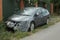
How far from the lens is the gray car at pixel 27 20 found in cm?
1385

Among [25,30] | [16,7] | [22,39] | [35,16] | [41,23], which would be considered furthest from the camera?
[16,7]

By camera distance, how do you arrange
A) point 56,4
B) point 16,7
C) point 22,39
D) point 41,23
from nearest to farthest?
1. point 22,39
2. point 41,23
3. point 16,7
4. point 56,4

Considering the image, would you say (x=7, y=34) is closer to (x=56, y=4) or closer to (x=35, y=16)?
(x=35, y=16)

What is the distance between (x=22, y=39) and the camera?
38.1ft

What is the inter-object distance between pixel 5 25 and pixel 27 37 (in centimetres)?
268

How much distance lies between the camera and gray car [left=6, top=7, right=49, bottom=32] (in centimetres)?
1385

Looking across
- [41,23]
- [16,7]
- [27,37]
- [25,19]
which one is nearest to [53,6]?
[16,7]

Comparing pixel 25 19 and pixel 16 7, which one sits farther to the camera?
pixel 16 7

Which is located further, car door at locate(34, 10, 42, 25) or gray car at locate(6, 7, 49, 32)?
car door at locate(34, 10, 42, 25)

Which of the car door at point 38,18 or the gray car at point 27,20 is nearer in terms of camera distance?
the gray car at point 27,20

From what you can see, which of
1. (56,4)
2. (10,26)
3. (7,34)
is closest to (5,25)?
(10,26)

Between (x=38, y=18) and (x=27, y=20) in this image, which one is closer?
(x=27, y=20)

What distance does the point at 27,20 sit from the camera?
555 inches

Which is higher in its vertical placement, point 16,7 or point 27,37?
point 16,7
